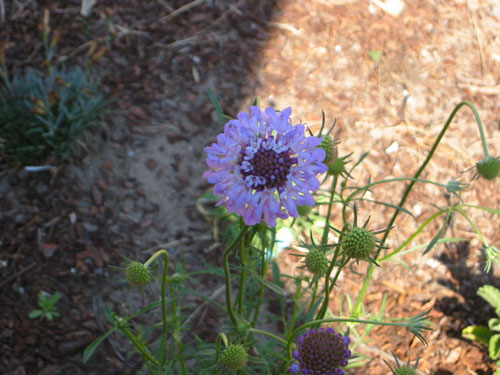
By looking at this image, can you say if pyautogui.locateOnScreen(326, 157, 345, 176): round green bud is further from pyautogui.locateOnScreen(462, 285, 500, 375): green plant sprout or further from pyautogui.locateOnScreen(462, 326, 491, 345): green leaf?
pyautogui.locateOnScreen(462, 326, 491, 345): green leaf

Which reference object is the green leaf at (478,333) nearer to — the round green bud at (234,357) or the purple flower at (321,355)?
the purple flower at (321,355)

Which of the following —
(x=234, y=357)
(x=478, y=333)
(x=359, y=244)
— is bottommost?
(x=478, y=333)

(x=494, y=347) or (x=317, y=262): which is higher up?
(x=317, y=262)

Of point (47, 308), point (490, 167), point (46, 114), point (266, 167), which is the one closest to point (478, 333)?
point (490, 167)

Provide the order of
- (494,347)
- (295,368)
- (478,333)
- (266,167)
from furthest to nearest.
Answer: (478,333), (494,347), (295,368), (266,167)

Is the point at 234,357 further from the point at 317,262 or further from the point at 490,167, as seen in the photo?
the point at 490,167

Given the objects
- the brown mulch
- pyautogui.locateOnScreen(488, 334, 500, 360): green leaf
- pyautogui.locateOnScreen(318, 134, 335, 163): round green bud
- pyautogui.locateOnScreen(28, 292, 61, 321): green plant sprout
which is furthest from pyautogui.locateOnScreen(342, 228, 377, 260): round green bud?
pyautogui.locateOnScreen(28, 292, 61, 321): green plant sprout
